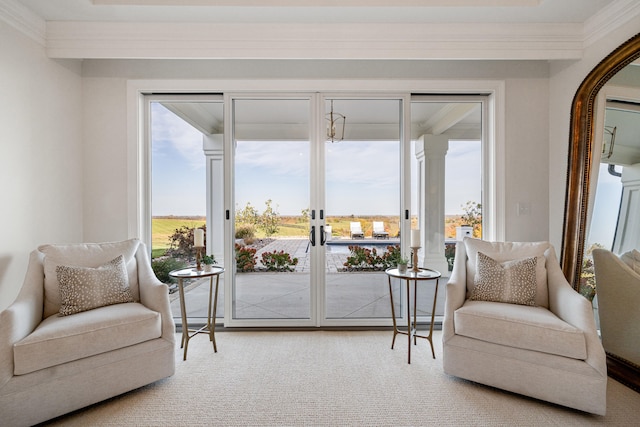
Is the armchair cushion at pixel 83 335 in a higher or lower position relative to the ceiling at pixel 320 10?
lower

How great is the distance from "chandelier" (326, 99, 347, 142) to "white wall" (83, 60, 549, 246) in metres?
0.34

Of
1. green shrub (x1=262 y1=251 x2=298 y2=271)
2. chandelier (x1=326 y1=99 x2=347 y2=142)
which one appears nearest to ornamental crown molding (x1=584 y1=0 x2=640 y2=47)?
chandelier (x1=326 y1=99 x2=347 y2=142)

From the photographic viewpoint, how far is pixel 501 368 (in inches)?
80.5

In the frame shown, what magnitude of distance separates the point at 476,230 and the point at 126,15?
11.9ft

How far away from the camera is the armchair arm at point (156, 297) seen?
221 centimetres

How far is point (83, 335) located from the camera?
1.89 m

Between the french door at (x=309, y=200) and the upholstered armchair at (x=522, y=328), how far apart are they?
917mm

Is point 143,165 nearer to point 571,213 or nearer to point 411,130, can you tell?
point 411,130

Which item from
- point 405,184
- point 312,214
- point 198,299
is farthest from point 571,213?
point 198,299

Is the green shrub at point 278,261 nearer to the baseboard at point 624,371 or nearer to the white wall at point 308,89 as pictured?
the white wall at point 308,89

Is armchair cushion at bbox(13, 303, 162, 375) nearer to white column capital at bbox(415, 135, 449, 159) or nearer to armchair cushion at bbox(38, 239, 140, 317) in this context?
armchair cushion at bbox(38, 239, 140, 317)

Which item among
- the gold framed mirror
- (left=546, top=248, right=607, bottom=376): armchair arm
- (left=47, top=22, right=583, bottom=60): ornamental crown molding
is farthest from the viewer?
(left=47, top=22, right=583, bottom=60): ornamental crown molding

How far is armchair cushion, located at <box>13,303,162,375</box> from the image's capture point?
5.75 ft

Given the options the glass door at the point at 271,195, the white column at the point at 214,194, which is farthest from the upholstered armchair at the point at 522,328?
the white column at the point at 214,194
